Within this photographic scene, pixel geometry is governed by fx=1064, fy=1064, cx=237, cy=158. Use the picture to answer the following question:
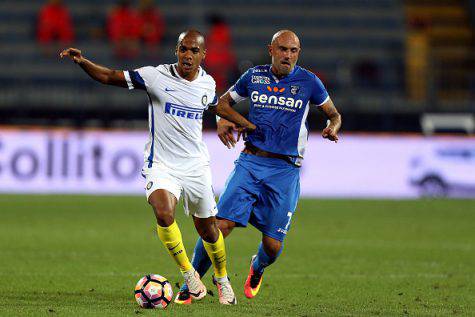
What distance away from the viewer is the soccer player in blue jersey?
8.67 meters

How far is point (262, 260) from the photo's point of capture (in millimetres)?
8836

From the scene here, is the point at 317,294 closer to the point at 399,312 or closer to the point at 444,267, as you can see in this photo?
the point at 399,312

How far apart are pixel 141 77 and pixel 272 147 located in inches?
51.2

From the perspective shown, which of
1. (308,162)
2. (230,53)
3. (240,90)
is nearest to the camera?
(240,90)

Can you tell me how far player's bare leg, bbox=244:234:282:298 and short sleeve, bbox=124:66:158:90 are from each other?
1.63m

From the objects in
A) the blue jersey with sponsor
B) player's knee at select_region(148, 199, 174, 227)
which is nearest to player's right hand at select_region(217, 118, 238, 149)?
the blue jersey with sponsor

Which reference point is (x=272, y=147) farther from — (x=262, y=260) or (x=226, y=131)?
(x=262, y=260)

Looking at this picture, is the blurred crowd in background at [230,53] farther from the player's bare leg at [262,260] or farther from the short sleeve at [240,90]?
the player's bare leg at [262,260]

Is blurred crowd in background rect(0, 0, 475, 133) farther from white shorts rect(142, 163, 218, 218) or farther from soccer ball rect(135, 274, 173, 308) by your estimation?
soccer ball rect(135, 274, 173, 308)

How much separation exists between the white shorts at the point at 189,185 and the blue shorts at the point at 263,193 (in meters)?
0.37

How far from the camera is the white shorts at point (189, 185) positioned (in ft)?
26.4

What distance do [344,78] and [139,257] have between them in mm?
12770

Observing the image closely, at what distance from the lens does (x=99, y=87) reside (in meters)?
23.0

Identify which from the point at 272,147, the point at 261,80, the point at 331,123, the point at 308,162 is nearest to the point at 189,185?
the point at 272,147
